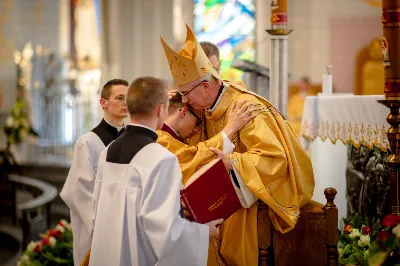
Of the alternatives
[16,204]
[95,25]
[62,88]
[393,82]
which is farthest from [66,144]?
[393,82]

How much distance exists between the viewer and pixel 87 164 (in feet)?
15.6

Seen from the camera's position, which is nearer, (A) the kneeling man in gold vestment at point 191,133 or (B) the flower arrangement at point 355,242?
(A) the kneeling man in gold vestment at point 191,133

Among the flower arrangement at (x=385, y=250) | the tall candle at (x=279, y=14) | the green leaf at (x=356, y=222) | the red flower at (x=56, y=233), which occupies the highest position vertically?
the tall candle at (x=279, y=14)

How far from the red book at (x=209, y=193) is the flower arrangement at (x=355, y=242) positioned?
3.07 ft

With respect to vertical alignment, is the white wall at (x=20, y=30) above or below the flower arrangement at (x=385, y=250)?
above

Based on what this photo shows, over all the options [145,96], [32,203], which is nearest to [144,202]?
[145,96]

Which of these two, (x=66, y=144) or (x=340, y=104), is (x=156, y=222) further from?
(x=66, y=144)

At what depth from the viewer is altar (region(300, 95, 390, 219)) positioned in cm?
483

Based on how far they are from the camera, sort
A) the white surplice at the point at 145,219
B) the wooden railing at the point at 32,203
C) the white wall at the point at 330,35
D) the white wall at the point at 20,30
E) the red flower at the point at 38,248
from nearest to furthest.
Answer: the white surplice at the point at 145,219, the red flower at the point at 38,248, the wooden railing at the point at 32,203, the white wall at the point at 330,35, the white wall at the point at 20,30

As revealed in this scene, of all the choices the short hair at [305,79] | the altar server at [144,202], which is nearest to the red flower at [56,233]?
the altar server at [144,202]

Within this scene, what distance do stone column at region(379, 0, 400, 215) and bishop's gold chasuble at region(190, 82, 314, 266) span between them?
558mm

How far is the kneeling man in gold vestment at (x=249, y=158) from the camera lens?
11.9ft

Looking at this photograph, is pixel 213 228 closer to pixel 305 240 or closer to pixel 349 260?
pixel 305 240

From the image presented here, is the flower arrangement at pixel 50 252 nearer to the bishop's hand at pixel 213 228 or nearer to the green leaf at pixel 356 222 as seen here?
the green leaf at pixel 356 222
